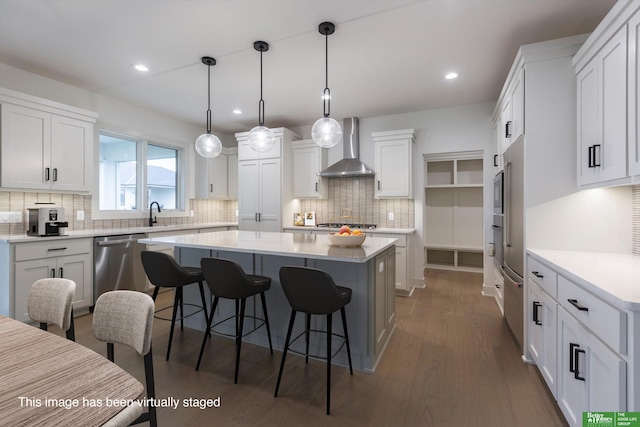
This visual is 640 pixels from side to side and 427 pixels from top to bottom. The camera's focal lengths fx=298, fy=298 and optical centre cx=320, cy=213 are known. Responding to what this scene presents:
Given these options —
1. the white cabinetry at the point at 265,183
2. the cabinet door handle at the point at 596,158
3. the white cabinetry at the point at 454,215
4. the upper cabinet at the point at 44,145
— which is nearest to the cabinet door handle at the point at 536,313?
the cabinet door handle at the point at 596,158

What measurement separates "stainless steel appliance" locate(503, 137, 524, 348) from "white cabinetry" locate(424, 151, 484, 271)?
8.71 feet

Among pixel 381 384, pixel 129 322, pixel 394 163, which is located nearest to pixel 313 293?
pixel 381 384

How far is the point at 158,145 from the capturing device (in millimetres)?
→ 5035

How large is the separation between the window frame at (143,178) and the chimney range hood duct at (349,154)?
253cm

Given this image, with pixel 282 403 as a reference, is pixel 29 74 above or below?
above

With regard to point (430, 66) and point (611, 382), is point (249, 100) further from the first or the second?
point (611, 382)

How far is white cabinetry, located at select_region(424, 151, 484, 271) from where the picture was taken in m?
5.59

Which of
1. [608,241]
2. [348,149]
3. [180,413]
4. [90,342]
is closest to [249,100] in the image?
[348,149]

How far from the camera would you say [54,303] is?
148cm

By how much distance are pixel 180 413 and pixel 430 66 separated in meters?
3.77

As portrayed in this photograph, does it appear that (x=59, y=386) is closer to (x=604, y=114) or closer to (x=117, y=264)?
(x=604, y=114)

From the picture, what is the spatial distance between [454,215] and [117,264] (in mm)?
5587

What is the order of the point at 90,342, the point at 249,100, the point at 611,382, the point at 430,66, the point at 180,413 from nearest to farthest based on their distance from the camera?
the point at 611,382, the point at 180,413, the point at 90,342, the point at 430,66, the point at 249,100

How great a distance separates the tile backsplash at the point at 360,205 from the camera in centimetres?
486
